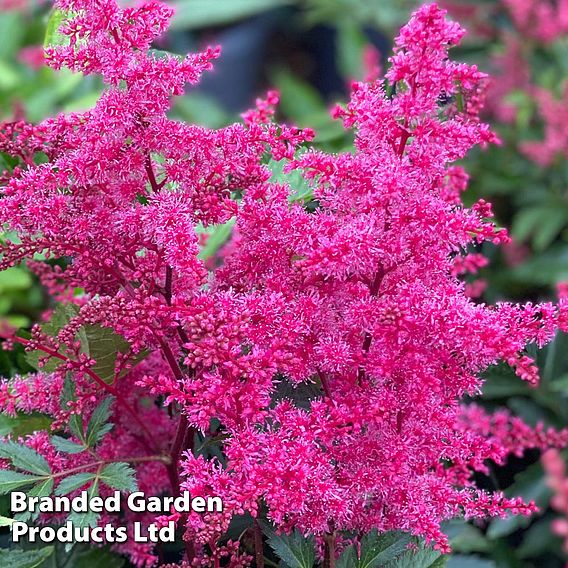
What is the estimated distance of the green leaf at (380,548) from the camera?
30.9 inches

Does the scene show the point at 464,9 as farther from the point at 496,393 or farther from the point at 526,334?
the point at 526,334

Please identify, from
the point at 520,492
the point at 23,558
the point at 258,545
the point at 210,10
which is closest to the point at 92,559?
the point at 23,558

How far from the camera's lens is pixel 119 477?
2.55 ft

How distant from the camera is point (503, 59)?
102 inches

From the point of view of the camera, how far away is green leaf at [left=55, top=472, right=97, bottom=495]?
0.78 m

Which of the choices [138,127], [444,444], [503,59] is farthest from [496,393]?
[503,59]

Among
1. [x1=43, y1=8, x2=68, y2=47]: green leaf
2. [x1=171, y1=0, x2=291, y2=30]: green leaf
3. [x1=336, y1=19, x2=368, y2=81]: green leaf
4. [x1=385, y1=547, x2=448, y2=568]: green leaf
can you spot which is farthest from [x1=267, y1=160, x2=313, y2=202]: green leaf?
[x1=171, y1=0, x2=291, y2=30]: green leaf

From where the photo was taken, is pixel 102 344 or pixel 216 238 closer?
pixel 102 344

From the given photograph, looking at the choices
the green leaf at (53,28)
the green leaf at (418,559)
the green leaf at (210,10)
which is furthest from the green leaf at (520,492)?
the green leaf at (210,10)

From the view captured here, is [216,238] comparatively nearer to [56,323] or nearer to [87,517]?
[56,323]

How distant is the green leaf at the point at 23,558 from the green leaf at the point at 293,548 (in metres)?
0.22

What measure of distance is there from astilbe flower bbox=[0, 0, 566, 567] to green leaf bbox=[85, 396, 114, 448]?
30mm

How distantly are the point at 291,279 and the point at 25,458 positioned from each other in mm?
287

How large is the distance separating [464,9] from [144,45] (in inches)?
85.3
